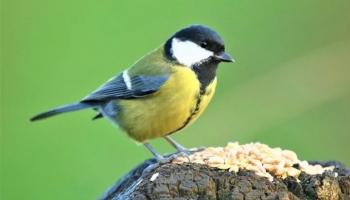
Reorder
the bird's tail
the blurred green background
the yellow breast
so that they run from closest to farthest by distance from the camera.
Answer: the yellow breast → the bird's tail → the blurred green background

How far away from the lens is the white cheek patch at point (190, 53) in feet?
6.29

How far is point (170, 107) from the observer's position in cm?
187

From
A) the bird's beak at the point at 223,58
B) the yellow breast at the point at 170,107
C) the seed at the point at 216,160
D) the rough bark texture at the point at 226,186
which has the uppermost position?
the bird's beak at the point at 223,58

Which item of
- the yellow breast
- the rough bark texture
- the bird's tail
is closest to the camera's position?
the rough bark texture

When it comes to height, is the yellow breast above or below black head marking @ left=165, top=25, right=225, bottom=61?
below

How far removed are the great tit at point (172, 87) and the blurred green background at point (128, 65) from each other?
0.38m

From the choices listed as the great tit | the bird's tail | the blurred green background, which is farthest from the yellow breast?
the blurred green background

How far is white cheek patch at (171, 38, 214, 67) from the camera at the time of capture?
75.5 inches

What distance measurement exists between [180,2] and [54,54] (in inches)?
28.8

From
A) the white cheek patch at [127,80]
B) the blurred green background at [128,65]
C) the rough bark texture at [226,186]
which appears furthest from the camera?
the blurred green background at [128,65]

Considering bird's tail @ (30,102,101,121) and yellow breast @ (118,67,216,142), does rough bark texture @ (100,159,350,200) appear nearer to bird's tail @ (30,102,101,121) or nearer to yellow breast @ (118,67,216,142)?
yellow breast @ (118,67,216,142)

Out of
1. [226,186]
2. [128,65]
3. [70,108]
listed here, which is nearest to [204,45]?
[70,108]

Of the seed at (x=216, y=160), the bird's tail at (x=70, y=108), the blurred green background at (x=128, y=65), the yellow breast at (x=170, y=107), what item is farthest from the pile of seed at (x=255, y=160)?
the blurred green background at (x=128, y=65)

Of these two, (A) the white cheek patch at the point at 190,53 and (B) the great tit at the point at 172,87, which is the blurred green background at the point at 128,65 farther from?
(A) the white cheek patch at the point at 190,53
